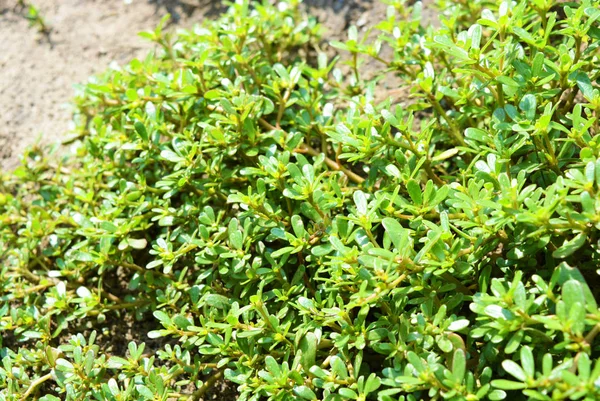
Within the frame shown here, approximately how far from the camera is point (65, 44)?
4.01m

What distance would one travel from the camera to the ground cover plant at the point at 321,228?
6.34 feet

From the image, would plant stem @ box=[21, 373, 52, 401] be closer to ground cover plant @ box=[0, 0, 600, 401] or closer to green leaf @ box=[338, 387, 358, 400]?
ground cover plant @ box=[0, 0, 600, 401]

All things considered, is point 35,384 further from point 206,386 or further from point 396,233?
point 396,233

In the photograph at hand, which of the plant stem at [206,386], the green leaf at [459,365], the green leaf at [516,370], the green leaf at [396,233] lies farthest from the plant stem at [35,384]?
the green leaf at [516,370]

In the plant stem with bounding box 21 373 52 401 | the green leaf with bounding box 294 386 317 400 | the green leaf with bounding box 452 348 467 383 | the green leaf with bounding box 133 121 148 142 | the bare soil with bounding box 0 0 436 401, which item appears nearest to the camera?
the green leaf with bounding box 452 348 467 383

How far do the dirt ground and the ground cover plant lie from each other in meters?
0.39

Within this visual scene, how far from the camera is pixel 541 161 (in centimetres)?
221

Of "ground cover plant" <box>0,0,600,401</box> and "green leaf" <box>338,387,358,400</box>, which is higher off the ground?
"ground cover plant" <box>0,0,600,401</box>

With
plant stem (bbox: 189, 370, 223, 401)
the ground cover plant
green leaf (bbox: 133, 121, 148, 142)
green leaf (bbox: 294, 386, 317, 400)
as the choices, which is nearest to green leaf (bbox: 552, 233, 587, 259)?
the ground cover plant

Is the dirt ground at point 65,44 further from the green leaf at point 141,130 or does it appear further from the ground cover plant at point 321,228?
the green leaf at point 141,130

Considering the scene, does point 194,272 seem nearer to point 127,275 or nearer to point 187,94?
point 127,275

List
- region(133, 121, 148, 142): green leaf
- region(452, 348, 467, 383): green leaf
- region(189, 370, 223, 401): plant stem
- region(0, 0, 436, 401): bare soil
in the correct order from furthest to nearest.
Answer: region(0, 0, 436, 401): bare soil
region(133, 121, 148, 142): green leaf
region(189, 370, 223, 401): plant stem
region(452, 348, 467, 383): green leaf

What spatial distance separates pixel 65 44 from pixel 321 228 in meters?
2.55

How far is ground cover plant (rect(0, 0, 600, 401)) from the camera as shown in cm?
193
